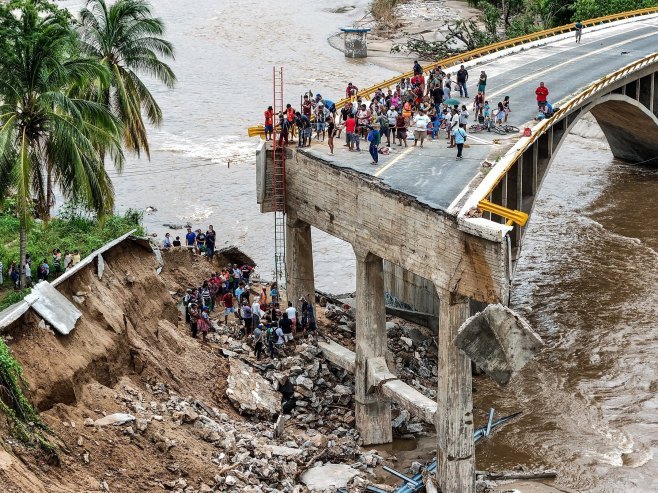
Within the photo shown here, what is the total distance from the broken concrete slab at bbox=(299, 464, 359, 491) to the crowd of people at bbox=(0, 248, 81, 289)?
9342mm

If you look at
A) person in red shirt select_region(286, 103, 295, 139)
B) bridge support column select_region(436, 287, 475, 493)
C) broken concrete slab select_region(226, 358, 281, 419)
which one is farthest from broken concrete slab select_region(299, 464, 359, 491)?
person in red shirt select_region(286, 103, 295, 139)

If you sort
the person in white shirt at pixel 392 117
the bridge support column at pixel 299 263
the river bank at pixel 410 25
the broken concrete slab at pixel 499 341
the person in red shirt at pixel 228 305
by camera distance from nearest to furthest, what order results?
the broken concrete slab at pixel 499 341 < the person in red shirt at pixel 228 305 < the bridge support column at pixel 299 263 < the person in white shirt at pixel 392 117 < the river bank at pixel 410 25

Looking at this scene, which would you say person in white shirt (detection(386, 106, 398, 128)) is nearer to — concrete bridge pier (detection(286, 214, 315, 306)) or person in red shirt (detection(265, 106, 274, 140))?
person in red shirt (detection(265, 106, 274, 140))

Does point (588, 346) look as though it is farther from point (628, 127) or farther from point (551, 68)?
point (628, 127)

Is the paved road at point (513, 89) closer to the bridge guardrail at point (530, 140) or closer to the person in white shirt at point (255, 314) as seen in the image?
the bridge guardrail at point (530, 140)

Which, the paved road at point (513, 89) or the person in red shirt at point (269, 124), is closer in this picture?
the paved road at point (513, 89)

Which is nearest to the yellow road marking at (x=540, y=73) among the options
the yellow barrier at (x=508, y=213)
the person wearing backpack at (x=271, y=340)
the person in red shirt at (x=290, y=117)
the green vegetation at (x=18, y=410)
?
the person in red shirt at (x=290, y=117)

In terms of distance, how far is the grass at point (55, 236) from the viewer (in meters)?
36.4

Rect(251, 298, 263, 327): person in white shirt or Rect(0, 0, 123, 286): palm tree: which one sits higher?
Rect(0, 0, 123, 286): palm tree

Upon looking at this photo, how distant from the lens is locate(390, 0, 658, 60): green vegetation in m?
84.8

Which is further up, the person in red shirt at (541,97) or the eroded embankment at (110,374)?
the person in red shirt at (541,97)

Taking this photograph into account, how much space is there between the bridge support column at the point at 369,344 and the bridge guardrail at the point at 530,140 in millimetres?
4274

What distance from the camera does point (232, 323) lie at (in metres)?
38.7

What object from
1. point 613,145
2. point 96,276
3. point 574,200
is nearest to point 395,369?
point 96,276
